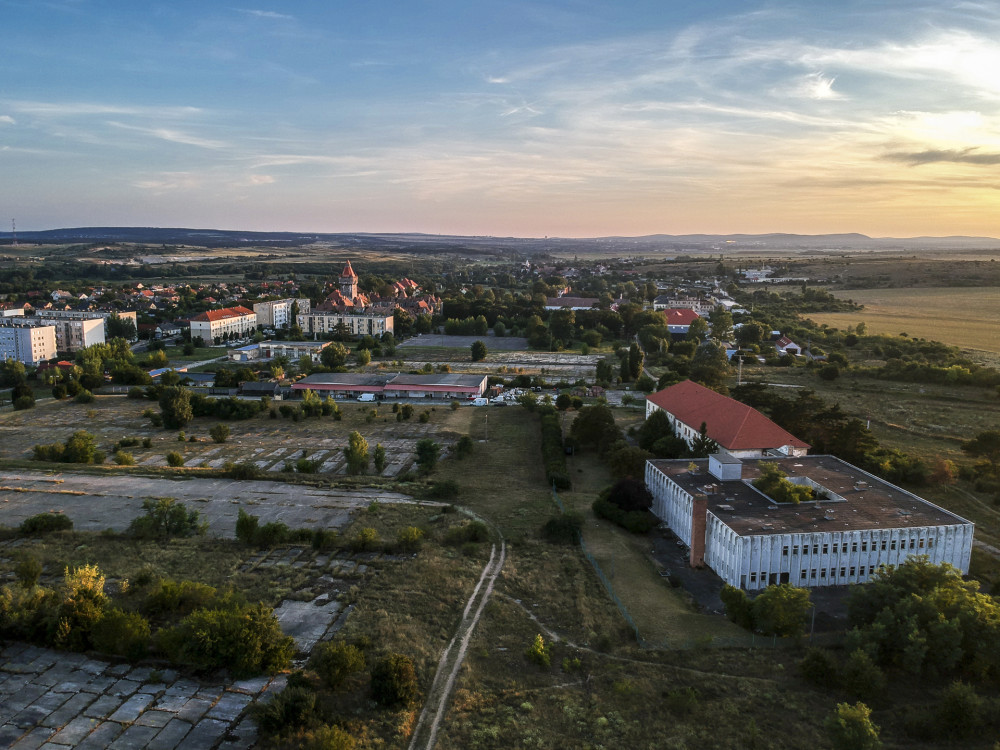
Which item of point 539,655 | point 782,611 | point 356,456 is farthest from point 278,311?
point 782,611

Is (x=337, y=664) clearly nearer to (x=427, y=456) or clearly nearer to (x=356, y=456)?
(x=356, y=456)

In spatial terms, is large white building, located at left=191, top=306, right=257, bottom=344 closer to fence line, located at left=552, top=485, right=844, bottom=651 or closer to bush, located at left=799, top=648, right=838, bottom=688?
fence line, located at left=552, top=485, right=844, bottom=651

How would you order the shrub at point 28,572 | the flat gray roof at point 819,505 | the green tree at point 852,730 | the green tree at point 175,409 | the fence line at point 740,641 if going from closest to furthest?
1. the green tree at point 852,730
2. the fence line at point 740,641
3. the shrub at point 28,572
4. the flat gray roof at point 819,505
5. the green tree at point 175,409

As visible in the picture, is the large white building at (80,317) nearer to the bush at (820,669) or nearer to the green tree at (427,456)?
the green tree at (427,456)

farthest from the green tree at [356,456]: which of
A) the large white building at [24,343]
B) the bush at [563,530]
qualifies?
the large white building at [24,343]

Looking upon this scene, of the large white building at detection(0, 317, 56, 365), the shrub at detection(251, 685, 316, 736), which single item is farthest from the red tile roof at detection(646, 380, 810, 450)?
the large white building at detection(0, 317, 56, 365)

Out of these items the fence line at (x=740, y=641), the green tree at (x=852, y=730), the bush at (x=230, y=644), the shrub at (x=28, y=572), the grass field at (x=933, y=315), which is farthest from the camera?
the grass field at (x=933, y=315)
